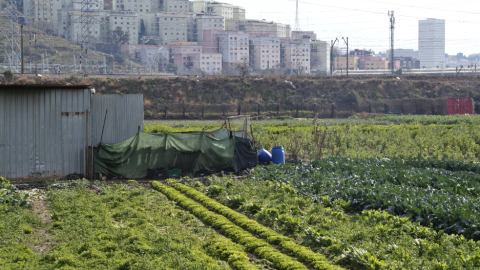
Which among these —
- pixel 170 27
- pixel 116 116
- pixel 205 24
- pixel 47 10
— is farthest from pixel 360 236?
pixel 205 24

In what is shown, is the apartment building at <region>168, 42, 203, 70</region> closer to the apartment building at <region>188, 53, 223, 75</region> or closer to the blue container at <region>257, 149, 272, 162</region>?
the apartment building at <region>188, 53, 223, 75</region>

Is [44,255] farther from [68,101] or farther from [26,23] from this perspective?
[26,23]

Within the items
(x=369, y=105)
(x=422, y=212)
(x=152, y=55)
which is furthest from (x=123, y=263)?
(x=152, y=55)

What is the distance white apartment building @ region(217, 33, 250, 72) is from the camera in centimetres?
16588

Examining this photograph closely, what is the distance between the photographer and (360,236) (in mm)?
9555

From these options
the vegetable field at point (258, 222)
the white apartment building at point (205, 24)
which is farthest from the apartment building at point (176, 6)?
the vegetable field at point (258, 222)

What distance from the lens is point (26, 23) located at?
500 ft

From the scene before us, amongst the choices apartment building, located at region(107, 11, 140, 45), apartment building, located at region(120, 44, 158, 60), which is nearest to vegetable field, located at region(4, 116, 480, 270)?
apartment building, located at region(120, 44, 158, 60)

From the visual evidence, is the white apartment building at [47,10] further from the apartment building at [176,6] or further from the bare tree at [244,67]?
the bare tree at [244,67]

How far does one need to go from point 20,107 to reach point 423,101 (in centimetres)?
5387

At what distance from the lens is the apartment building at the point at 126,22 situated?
557ft

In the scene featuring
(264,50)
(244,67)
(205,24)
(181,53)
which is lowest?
(244,67)

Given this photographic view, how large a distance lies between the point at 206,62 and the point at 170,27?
29.2m

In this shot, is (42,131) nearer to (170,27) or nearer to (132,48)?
(132,48)
